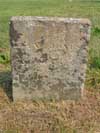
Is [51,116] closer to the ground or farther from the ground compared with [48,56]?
closer to the ground

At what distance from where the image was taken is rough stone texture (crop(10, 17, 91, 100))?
20.1ft

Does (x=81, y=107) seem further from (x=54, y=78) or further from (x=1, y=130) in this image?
(x=1, y=130)

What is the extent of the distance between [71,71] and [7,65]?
225cm

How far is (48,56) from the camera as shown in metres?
6.30

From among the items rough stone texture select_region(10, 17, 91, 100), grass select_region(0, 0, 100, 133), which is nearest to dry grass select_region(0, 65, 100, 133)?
grass select_region(0, 0, 100, 133)

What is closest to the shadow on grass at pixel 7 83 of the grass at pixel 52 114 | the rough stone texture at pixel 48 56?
the grass at pixel 52 114

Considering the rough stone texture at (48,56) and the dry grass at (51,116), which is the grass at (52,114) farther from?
the rough stone texture at (48,56)

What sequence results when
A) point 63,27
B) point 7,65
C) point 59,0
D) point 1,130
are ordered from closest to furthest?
point 1,130 < point 63,27 < point 7,65 < point 59,0

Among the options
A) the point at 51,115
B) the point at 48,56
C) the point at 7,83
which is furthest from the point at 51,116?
the point at 7,83

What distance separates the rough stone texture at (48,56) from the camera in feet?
20.1

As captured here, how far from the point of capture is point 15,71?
636cm

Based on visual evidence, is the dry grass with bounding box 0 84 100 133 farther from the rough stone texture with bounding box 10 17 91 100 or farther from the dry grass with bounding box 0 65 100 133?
the rough stone texture with bounding box 10 17 91 100

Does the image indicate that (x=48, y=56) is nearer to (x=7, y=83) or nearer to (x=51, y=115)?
(x=51, y=115)

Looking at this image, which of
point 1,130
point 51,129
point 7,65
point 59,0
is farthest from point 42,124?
point 59,0
